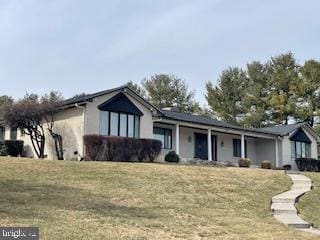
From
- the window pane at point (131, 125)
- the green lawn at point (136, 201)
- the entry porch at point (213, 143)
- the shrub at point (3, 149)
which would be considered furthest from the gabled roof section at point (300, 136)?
the shrub at point (3, 149)

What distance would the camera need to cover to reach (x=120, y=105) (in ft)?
92.0

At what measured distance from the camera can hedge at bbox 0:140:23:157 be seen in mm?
28438

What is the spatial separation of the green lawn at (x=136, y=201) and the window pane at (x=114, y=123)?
5.73 metres

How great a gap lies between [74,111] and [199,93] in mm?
37294

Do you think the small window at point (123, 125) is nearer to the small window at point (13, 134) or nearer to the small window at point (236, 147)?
the small window at point (13, 134)

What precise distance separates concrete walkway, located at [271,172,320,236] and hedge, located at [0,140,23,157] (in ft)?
52.6

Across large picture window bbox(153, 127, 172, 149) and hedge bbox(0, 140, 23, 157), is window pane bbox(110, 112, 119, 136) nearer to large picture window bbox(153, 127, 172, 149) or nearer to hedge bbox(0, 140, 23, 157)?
large picture window bbox(153, 127, 172, 149)

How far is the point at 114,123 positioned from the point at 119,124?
33 centimetres

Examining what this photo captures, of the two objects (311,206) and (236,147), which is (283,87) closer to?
(236,147)

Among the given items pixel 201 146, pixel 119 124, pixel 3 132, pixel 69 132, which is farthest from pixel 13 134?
pixel 201 146

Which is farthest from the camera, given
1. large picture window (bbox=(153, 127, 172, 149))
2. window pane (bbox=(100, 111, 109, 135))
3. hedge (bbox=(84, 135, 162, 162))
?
large picture window (bbox=(153, 127, 172, 149))

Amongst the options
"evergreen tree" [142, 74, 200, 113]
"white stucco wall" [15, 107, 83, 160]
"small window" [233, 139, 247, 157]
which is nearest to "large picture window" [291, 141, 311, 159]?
"small window" [233, 139, 247, 157]

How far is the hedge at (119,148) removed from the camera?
83.6 ft

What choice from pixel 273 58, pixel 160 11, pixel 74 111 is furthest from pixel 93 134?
pixel 273 58
